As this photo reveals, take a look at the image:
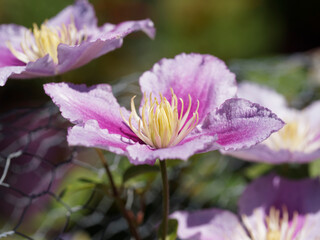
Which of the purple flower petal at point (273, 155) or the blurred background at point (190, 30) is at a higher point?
the blurred background at point (190, 30)

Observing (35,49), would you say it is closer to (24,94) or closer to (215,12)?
(24,94)

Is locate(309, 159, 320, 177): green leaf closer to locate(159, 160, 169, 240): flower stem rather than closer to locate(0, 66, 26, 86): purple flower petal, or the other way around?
locate(159, 160, 169, 240): flower stem

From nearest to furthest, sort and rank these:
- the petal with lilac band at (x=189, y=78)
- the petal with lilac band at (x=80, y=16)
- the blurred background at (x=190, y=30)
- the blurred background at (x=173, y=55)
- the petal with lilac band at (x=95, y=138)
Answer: the petal with lilac band at (x=95, y=138), the petal with lilac band at (x=189, y=78), the petal with lilac band at (x=80, y=16), the blurred background at (x=173, y=55), the blurred background at (x=190, y=30)

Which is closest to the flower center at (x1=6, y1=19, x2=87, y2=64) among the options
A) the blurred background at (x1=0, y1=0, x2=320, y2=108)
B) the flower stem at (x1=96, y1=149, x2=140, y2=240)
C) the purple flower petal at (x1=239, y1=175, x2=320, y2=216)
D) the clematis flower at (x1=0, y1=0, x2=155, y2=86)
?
the clematis flower at (x1=0, y1=0, x2=155, y2=86)

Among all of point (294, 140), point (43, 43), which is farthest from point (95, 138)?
point (294, 140)

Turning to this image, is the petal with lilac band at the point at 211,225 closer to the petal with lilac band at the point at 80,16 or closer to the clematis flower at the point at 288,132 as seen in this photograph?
the clematis flower at the point at 288,132

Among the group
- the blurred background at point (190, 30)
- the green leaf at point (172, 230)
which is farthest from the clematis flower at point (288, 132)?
the blurred background at point (190, 30)
